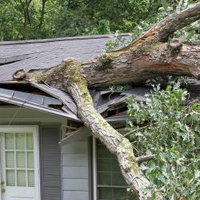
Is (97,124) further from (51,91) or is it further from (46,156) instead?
(46,156)

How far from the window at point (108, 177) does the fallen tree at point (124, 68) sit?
117 cm

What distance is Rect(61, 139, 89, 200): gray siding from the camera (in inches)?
231

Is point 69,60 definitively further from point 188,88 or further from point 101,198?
point 101,198

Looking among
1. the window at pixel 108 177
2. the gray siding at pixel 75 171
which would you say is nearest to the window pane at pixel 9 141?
the gray siding at pixel 75 171

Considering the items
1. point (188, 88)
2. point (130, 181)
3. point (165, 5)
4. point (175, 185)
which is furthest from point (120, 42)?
point (175, 185)

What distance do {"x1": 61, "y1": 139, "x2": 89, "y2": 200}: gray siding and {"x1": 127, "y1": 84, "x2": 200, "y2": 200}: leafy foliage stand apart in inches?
69.9

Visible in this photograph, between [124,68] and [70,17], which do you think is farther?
[70,17]

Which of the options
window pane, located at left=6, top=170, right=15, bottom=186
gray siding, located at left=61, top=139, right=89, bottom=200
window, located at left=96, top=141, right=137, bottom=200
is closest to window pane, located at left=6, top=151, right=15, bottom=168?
window pane, located at left=6, top=170, right=15, bottom=186

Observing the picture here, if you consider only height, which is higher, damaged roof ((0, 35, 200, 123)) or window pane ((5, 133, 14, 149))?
damaged roof ((0, 35, 200, 123))

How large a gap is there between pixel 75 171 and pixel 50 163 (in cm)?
52

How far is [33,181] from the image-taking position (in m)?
6.34

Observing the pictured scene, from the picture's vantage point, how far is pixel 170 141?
3.81 m

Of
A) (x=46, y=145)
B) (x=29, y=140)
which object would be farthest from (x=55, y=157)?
(x=29, y=140)

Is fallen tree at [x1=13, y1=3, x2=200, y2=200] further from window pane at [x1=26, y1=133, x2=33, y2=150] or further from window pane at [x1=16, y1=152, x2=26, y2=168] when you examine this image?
window pane at [x1=16, y1=152, x2=26, y2=168]
